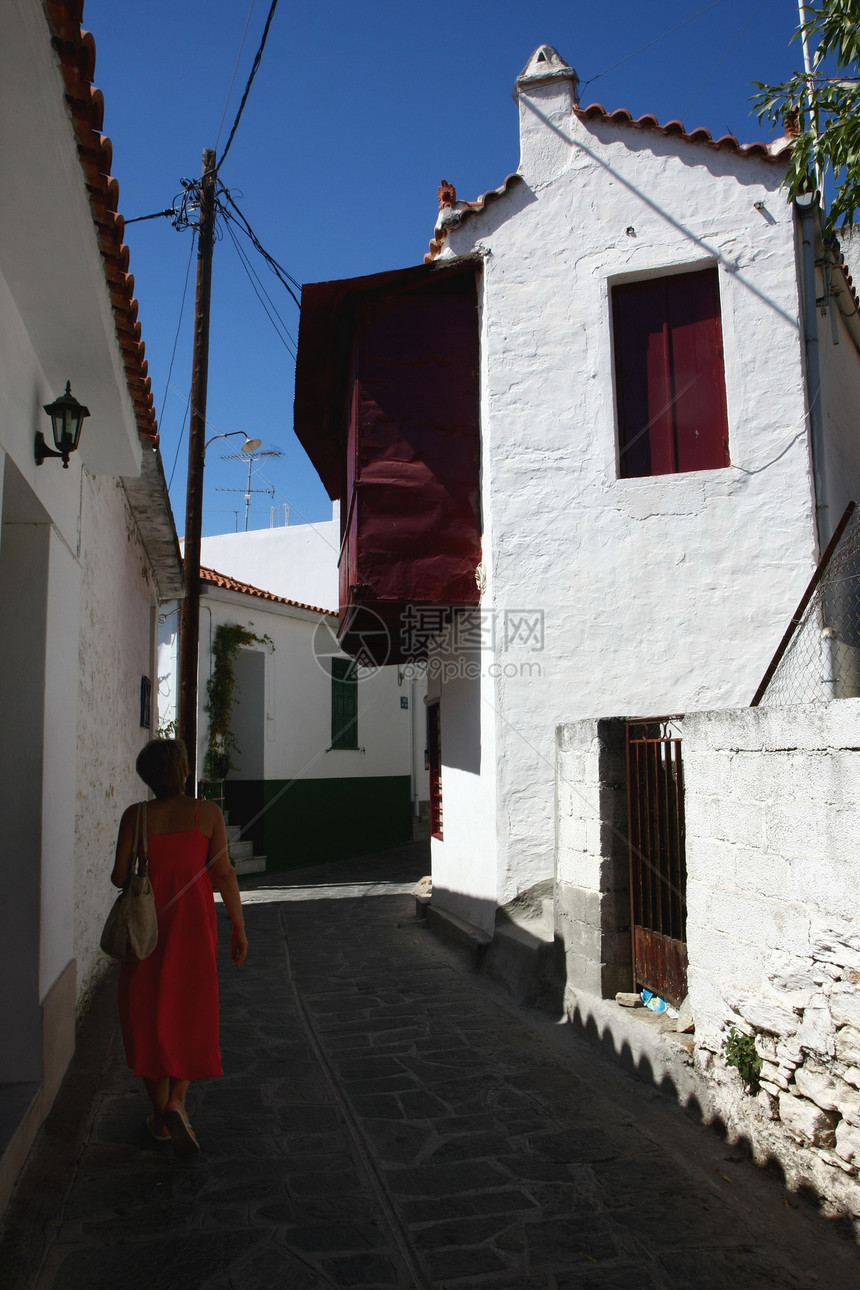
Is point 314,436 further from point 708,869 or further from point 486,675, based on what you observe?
point 708,869

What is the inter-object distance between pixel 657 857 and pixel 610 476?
12.0 feet

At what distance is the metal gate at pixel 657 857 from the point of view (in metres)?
4.96

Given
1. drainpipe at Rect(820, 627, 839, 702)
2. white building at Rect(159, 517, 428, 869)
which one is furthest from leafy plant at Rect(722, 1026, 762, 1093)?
white building at Rect(159, 517, 428, 869)

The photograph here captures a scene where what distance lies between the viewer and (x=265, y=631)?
50.0ft

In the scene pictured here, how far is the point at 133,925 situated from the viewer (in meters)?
3.66

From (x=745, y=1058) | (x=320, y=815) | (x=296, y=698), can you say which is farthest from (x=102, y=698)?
(x=320, y=815)

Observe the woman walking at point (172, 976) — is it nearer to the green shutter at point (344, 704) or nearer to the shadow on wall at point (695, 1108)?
the shadow on wall at point (695, 1108)

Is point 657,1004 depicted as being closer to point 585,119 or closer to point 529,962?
point 529,962

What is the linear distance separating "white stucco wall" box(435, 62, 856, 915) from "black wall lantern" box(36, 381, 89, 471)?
13.2ft

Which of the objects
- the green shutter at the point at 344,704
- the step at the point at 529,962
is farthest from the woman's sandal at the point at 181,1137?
the green shutter at the point at 344,704

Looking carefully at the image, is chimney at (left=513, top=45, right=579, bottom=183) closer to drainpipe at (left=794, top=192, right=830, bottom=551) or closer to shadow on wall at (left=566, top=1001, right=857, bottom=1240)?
drainpipe at (left=794, top=192, right=830, bottom=551)

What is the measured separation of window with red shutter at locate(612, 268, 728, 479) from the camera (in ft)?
25.2

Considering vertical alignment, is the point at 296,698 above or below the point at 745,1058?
above

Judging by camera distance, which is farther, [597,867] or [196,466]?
[196,466]
